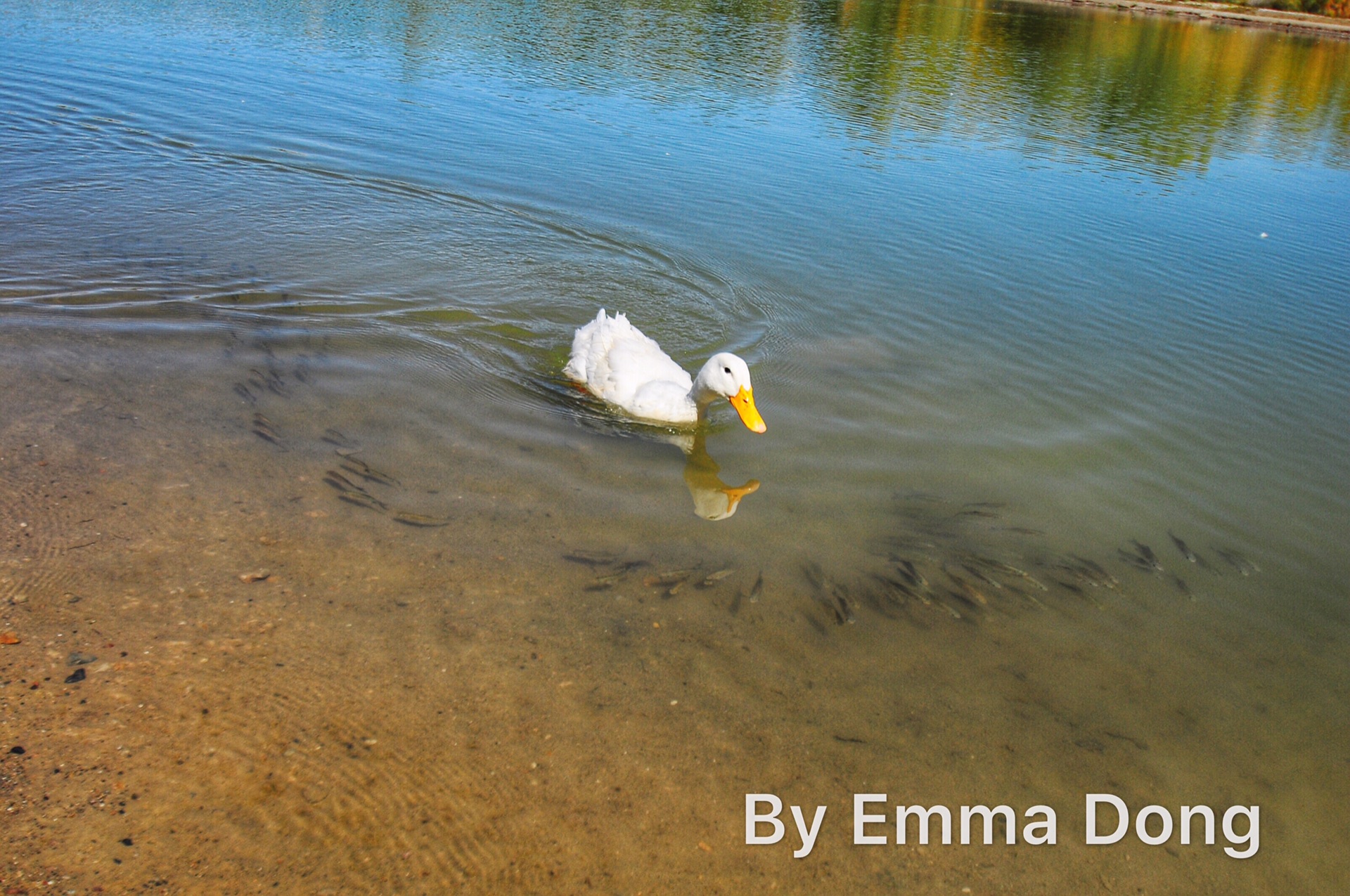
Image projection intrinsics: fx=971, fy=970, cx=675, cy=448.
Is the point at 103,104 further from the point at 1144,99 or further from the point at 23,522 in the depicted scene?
the point at 1144,99

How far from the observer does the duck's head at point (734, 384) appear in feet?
23.8

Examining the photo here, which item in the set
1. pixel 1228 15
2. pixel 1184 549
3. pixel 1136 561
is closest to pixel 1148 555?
pixel 1136 561

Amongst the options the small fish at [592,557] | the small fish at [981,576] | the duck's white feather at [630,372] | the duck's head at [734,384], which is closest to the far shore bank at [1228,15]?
the duck's white feather at [630,372]

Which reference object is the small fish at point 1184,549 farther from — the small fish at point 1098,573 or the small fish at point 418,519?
the small fish at point 418,519

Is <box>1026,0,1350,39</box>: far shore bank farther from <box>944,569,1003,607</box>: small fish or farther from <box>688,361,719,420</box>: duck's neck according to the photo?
<box>944,569,1003,607</box>: small fish

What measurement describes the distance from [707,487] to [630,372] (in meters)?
1.34

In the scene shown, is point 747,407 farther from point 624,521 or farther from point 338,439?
point 338,439

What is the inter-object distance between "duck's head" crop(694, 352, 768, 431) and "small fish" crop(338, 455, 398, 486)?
2.47m

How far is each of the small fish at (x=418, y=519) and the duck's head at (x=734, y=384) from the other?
2385 millimetres

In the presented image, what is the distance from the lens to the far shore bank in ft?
157

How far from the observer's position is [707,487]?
277 inches

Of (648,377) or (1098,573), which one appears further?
(648,377)

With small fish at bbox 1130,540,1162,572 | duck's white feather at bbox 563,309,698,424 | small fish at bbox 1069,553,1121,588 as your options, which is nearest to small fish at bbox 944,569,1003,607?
small fish at bbox 1069,553,1121,588

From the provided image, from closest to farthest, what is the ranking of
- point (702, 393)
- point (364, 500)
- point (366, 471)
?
point (364, 500)
point (366, 471)
point (702, 393)
